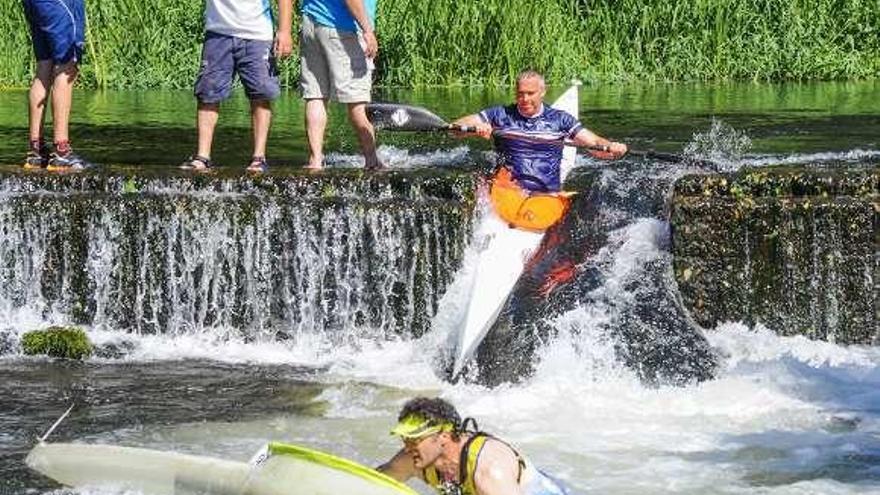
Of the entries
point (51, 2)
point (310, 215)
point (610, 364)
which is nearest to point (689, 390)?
point (610, 364)

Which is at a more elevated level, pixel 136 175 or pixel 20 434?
pixel 136 175

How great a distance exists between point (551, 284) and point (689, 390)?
113 cm

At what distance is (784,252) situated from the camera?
1062 centimetres

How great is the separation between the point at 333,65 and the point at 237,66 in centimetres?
59

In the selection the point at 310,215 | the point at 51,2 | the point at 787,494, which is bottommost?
the point at 787,494

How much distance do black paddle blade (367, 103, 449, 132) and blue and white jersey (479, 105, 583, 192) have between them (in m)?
0.37

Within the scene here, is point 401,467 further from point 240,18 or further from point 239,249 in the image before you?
point 240,18

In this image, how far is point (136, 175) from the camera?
11.1 metres

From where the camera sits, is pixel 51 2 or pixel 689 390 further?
pixel 51 2

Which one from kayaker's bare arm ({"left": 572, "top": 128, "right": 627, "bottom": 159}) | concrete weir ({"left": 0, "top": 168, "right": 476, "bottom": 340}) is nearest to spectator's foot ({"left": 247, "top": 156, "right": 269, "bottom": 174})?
concrete weir ({"left": 0, "top": 168, "right": 476, "bottom": 340})

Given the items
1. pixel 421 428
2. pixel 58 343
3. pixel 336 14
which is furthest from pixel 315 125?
pixel 421 428

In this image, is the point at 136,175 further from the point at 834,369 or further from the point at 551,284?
the point at 834,369

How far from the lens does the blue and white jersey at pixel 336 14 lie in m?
10.8

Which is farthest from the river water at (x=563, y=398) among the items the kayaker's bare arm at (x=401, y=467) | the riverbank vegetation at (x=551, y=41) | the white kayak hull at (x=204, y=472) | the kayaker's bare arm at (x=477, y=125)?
the riverbank vegetation at (x=551, y=41)
